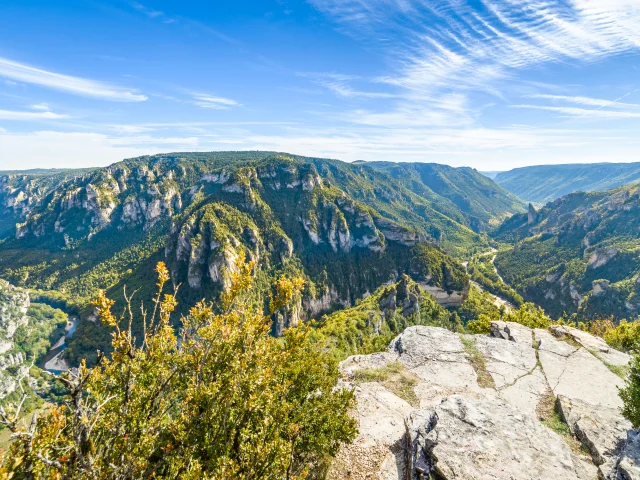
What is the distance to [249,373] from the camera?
1160 cm

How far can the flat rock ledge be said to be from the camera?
48.6ft

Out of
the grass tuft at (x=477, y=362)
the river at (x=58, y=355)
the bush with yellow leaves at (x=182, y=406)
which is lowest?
the river at (x=58, y=355)

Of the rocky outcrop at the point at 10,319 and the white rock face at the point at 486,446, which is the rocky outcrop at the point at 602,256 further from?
the rocky outcrop at the point at 10,319

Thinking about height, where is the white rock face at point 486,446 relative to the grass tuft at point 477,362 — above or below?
above

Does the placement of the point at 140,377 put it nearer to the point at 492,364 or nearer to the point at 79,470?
the point at 79,470

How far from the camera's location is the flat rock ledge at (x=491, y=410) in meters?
14.8

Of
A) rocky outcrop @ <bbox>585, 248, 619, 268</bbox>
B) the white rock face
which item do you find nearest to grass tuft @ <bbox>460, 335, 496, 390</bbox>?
the white rock face

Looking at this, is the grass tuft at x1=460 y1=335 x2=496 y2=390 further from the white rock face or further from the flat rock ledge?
the white rock face

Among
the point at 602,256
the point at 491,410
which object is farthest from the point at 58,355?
the point at 602,256

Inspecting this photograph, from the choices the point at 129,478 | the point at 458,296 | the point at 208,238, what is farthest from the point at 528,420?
the point at 208,238

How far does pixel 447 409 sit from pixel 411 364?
12.5m

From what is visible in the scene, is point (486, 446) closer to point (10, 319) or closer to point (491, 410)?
point (491, 410)

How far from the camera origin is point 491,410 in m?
18.2

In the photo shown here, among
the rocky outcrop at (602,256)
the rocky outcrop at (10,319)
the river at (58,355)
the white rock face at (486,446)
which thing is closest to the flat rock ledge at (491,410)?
the white rock face at (486,446)
